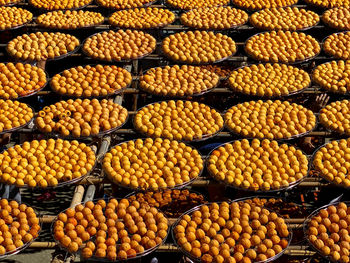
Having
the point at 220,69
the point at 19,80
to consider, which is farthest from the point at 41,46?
the point at 220,69

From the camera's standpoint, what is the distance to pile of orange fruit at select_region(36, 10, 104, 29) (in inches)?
324

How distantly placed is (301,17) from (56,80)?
4.57 metres

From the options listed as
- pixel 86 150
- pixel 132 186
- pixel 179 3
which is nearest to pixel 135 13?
pixel 179 3

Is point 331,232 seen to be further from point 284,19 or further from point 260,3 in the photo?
point 260,3

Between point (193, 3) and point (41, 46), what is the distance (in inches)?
122

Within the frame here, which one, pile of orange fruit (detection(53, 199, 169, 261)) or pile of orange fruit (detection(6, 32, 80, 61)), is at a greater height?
pile of orange fruit (detection(6, 32, 80, 61))

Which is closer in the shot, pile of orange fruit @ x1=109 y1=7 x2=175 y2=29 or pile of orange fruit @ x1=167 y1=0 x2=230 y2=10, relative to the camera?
pile of orange fruit @ x1=109 y1=7 x2=175 y2=29

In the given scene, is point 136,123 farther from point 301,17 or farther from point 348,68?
point 301,17

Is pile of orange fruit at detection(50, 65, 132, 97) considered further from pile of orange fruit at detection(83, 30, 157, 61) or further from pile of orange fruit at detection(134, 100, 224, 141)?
pile of orange fruit at detection(134, 100, 224, 141)

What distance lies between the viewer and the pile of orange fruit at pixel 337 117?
19.6ft

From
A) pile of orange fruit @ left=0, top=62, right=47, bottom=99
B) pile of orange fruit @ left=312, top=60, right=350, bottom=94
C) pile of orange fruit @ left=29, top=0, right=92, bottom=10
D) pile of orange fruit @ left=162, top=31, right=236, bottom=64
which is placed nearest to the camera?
pile of orange fruit @ left=0, top=62, right=47, bottom=99

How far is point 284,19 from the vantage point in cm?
852

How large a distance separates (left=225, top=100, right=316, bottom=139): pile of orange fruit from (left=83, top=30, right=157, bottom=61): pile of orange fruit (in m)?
2.01

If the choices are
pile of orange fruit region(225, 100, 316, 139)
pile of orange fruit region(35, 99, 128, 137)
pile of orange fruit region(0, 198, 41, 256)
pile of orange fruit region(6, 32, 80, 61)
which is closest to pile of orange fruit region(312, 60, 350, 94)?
pile of orange fruit region(225, 100, 316, 139)
